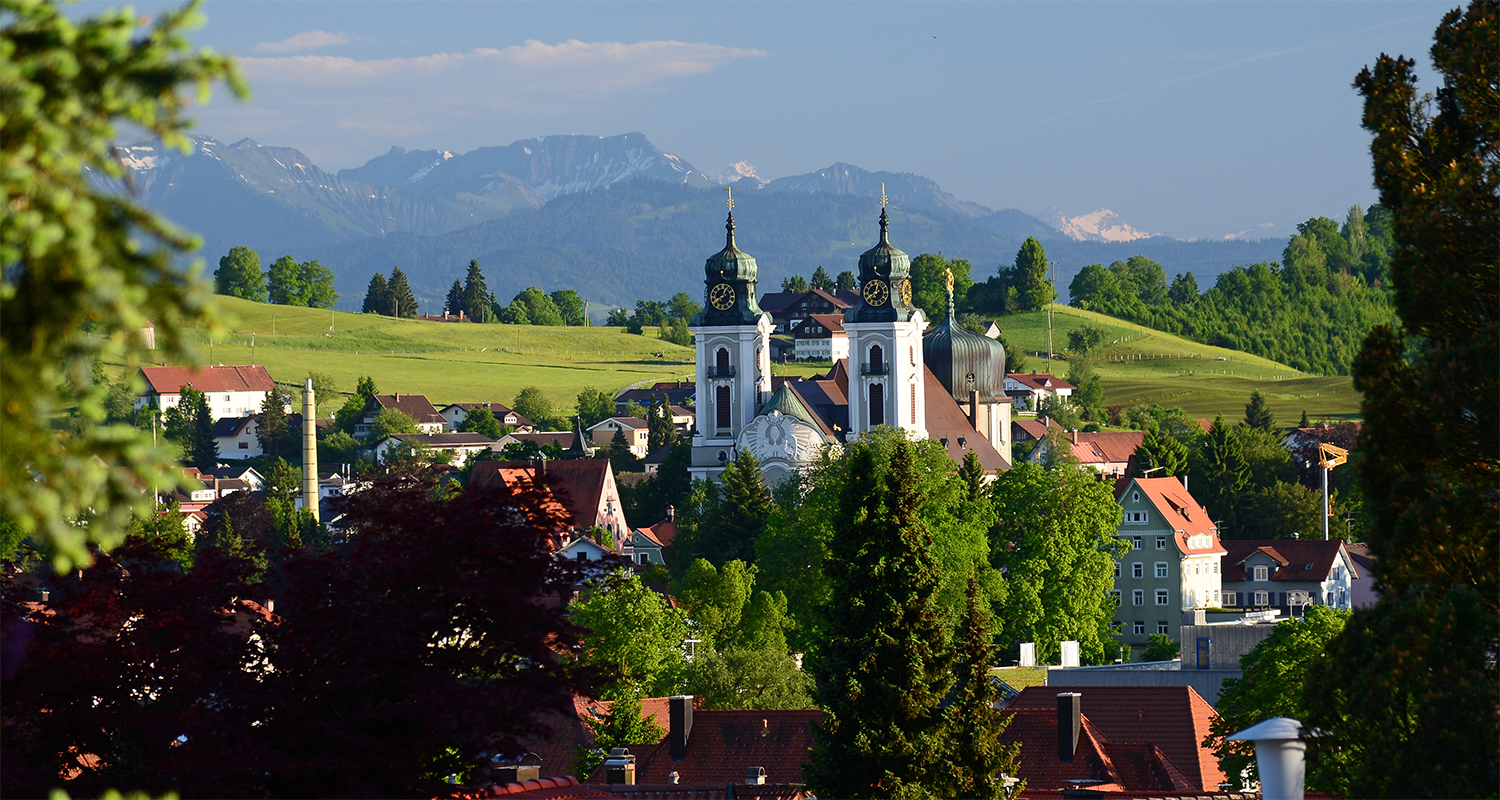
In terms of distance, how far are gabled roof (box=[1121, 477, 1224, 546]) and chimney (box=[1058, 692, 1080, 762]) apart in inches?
2130

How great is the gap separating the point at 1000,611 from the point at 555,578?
62.2 m

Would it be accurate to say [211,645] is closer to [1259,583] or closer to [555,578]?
[555,578]

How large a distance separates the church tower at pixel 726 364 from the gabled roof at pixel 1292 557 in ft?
95.7

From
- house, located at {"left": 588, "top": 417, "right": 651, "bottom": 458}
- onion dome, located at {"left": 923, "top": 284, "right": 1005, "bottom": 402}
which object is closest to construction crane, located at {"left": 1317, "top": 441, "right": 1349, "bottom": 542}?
onion dome, located at {"left": 923, "top": 284, "right": 1005, "bottom": 402}

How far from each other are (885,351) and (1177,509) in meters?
21.9

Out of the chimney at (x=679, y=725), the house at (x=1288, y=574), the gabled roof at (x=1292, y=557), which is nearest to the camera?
the chimney at (x=679, y=725)

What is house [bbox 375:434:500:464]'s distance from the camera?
14525cm

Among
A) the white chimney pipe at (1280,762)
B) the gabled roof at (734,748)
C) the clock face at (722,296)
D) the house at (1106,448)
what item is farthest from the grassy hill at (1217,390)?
the white chimney pipe at (1280,762)

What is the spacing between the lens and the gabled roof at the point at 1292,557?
3462 inches

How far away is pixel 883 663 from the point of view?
26.7 metres

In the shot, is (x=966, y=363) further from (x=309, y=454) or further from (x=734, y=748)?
(x=734, y=748)

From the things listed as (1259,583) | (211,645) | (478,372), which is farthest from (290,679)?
(478,372)

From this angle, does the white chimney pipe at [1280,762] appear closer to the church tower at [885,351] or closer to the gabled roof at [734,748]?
the gabled roof at [734,748]

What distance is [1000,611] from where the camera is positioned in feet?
253
